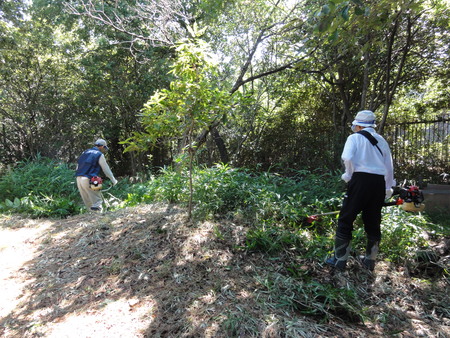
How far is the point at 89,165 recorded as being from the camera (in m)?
6.17

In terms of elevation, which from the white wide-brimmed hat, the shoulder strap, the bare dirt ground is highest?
the white wide-brimmed hat

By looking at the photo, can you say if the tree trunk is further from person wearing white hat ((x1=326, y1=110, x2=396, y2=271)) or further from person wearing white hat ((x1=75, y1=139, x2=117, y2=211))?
person wearing white hat ((x1=326, y1=110, x2=396, y2=271))

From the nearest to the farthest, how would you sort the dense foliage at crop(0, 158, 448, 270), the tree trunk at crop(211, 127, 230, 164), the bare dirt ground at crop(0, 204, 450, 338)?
the bare dirt ground at crop(0, 204, 450, 338)
the dense foliage at crop(0, 158, 448, 270)
the tree trunk at crop(211, 127, 230, 164)

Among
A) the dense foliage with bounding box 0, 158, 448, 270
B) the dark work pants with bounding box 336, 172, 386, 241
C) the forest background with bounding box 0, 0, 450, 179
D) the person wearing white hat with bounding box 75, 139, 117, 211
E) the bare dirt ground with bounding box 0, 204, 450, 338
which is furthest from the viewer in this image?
the forest background with bounding box 0, 0, 450, 179

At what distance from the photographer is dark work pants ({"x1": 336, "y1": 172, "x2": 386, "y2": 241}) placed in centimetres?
299

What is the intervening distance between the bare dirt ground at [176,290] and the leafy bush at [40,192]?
1706mm

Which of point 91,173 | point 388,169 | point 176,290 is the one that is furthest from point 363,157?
point 91,173

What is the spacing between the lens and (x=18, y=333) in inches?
95.9

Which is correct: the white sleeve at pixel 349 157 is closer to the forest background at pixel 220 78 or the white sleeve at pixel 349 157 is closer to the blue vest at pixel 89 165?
the forest background at pixel 220 78

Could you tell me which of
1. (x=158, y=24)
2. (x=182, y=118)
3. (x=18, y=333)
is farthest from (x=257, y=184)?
(x=158, y=24)

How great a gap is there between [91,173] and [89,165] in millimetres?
174

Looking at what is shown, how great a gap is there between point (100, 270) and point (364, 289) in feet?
9.16

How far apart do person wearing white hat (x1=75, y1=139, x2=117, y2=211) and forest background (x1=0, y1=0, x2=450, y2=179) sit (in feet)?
2.32

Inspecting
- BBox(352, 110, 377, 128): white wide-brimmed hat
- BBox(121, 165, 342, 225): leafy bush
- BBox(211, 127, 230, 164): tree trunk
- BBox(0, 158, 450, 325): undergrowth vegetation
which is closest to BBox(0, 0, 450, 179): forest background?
BBox(211, 127, 230, 164): tree trunk
